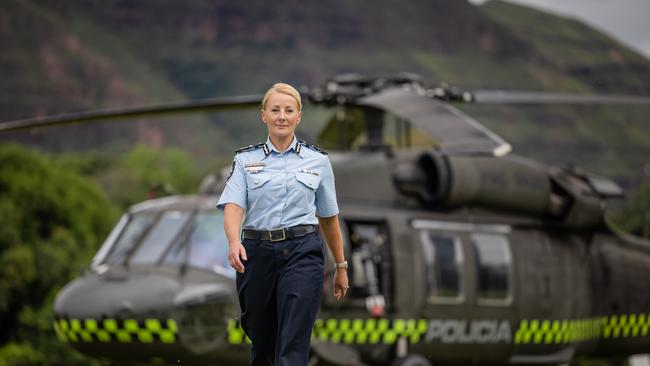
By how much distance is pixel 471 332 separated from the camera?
1422 cm

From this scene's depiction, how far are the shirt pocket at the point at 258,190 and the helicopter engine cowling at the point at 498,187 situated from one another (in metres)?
7.63

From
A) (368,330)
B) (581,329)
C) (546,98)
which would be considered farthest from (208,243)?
(581,329)

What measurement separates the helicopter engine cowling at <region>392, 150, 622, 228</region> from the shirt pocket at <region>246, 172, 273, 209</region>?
300 inches

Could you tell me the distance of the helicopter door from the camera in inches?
534

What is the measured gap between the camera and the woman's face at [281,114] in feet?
20.1

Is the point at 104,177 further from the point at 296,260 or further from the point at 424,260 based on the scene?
the point at 296,260

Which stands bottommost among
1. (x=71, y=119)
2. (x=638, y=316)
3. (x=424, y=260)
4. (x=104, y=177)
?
(x=104, y=177)

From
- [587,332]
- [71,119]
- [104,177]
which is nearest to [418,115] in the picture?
[71,119]

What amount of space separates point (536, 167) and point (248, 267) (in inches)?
352

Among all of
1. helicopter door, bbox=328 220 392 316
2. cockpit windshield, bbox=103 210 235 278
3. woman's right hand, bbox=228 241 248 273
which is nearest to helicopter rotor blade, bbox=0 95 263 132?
cockpit windshield, bbox=103 210 235 278

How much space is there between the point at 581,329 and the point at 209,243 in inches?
187

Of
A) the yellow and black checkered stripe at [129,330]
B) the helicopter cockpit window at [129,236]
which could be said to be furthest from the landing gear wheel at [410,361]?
the helicopter cockpit window at [129,236]

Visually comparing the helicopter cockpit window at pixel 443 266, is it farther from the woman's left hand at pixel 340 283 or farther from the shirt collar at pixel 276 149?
the shirt collar at pixel 276 149

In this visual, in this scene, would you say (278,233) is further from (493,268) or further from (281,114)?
(493,268)
